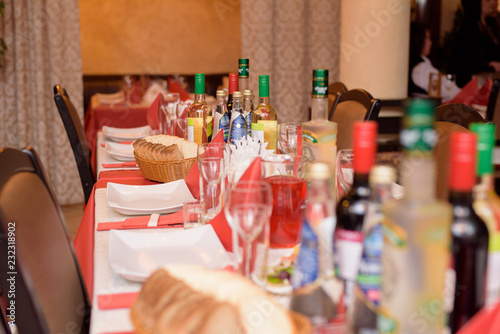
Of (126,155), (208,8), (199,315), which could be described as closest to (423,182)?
(199,315)

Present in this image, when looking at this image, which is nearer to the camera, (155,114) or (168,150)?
(168,150)

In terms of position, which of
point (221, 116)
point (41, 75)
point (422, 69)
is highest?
→ point (422, 69)

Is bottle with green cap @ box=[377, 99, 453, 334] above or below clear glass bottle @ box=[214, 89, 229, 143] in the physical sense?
below

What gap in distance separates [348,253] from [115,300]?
401mm

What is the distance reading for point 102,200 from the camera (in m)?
1.57

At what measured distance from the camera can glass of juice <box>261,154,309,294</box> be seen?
1.07m

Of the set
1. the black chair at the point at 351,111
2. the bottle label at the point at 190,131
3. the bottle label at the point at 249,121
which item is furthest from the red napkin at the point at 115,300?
the black chair at the point at 351,111

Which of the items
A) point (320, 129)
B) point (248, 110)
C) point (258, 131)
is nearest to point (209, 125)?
point (248, 110)

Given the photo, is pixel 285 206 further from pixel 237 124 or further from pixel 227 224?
pixel 237 124

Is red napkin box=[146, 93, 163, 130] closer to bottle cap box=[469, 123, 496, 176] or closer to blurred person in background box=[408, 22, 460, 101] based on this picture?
bottle cap box=[469, 123, 496, 176]

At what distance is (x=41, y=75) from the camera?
14.0 feet

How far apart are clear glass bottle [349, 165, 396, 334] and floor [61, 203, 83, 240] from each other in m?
3.48

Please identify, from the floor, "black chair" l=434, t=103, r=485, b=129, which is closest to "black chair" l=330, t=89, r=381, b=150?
"black chair" l=434, t=103, r=485, b=129

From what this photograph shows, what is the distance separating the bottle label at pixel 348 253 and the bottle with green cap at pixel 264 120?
842 millimetres
